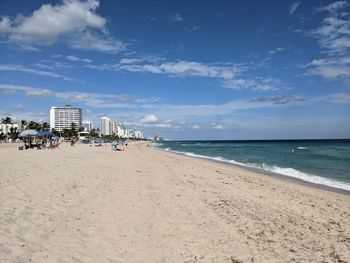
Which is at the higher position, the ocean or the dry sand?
the dry sand

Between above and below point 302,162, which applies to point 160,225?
above

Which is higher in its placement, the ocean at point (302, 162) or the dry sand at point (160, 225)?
the dry sand at point (160, 225)

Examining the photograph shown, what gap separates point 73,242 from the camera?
567cm

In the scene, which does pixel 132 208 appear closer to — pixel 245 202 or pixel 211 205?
pixel 211 205

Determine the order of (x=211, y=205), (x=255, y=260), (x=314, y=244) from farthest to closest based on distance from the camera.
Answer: (x=211, y=205)
(x=314, y=244)
(x=255, y=260)

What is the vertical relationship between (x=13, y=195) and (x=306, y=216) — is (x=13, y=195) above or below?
above

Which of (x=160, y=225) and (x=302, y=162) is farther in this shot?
(x=302, y=162)

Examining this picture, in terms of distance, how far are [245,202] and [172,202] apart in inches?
85.5

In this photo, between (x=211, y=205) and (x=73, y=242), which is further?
(x=211, y=205)

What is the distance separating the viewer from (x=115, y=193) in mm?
9828

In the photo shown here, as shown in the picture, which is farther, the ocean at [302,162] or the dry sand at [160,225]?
the ocean at [302,162]

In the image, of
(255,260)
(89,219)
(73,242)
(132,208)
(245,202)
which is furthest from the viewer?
(245,202)

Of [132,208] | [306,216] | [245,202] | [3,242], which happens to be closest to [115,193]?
[132,208]

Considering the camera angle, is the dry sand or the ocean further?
the ocean
